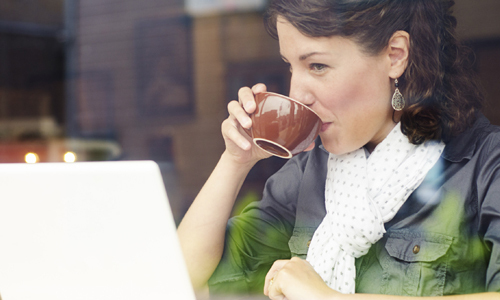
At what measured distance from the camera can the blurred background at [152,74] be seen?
1199 millimetres

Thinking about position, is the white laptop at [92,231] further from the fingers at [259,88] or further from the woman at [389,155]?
the fingers at [259,88]

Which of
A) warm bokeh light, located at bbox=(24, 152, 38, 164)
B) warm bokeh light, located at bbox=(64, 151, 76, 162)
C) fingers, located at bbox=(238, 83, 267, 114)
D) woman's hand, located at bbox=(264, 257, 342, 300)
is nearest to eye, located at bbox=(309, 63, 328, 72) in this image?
fingers, located at bbox=(238, 83, 267, 114)

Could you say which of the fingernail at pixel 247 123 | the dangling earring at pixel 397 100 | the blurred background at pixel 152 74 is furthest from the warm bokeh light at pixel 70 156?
the dangling earring at pixel 397 100

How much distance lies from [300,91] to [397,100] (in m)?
0.21

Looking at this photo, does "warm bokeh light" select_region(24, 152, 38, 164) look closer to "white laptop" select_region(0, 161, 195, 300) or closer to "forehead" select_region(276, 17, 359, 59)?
"white laptop" select_region(0, 161, 195, 300)

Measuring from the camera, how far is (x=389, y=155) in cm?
103

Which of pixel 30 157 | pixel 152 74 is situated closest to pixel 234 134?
pixel 152 74

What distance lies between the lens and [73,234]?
0.87m

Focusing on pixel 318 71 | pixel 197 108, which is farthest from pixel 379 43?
pixel 197 108

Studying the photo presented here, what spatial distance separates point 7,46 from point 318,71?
1581 millimetres

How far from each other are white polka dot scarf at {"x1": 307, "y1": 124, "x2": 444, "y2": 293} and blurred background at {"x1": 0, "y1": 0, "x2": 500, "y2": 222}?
6.1 inches

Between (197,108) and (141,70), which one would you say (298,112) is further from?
(141,70)

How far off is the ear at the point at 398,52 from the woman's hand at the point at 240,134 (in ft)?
0.99

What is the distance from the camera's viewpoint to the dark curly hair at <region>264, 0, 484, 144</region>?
97 centimetres
